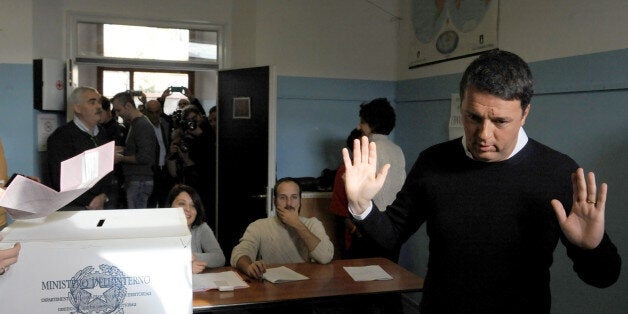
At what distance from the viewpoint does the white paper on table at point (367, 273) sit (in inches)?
99.2

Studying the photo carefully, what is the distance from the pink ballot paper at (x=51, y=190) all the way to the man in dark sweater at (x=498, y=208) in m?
0.60

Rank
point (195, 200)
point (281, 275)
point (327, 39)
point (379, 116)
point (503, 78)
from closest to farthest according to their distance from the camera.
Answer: point (503, 78) → point (281, 275) → point (195, 200) → point (379, 116) → point (327, 39)

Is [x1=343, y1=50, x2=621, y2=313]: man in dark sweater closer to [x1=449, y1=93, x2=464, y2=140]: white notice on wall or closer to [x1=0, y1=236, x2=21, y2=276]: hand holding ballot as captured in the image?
[x1=0, y1=236, x2=21, y2=276]: hand holding ballot

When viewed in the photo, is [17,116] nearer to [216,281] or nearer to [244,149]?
[244,149]

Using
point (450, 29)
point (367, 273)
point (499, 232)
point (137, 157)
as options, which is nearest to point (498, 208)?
point (499, 232)

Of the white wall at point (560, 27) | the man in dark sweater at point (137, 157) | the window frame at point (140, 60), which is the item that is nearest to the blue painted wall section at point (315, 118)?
the window frame at point (140, 60)

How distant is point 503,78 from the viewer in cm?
125

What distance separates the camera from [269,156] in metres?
3.89

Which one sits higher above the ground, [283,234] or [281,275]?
[283,234]

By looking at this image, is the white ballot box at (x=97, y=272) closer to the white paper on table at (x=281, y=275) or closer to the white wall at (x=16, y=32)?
the white paper on table at (x=281, y=275)

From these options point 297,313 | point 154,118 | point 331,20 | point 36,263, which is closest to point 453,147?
point 36,263

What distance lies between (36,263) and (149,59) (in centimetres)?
414

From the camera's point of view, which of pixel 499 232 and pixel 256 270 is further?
pixel 256 270

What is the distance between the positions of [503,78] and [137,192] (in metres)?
3.74
